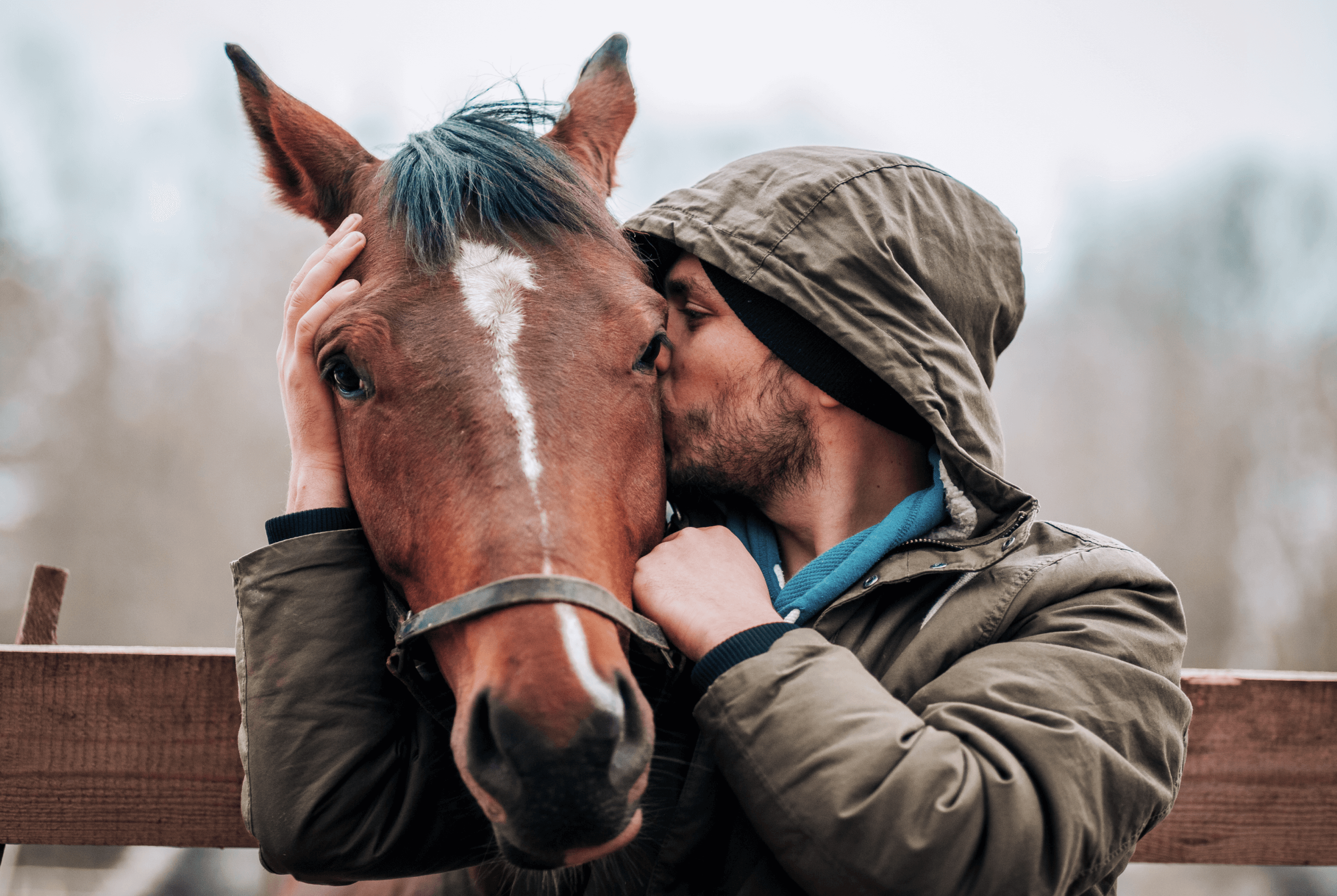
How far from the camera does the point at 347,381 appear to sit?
1469mm

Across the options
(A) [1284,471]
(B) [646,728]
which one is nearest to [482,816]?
(B) [646,728]

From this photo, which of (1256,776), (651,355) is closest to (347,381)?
(651,355)

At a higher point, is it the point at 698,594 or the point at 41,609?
the point at 698,594

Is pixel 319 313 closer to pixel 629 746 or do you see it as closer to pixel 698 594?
pixel 698 594

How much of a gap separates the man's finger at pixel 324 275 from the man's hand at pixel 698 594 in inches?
32.0

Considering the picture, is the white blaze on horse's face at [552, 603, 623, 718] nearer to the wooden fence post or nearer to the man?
the man

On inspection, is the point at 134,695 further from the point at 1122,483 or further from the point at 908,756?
the point at 1122,483

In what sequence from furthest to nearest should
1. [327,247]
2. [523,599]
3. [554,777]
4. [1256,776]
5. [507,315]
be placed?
[1256,776] < [327,247] < [507,315] < [523,599] < [554,777]

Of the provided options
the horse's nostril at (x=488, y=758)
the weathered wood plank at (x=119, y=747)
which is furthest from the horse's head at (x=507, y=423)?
the weathered wood plank at (x=119, y=747)

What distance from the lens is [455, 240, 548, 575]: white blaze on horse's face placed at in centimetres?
123

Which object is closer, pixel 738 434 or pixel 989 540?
pixel 989 540

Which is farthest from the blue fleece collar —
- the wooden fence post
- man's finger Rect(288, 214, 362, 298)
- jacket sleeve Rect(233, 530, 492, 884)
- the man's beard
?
the wooden fence post

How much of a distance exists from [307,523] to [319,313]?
0.40 m

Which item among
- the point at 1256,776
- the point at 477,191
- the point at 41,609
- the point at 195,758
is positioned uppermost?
the point at 477,191
